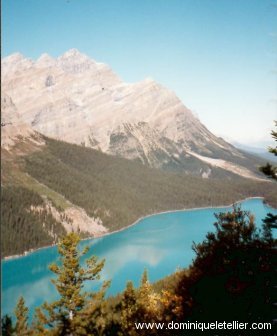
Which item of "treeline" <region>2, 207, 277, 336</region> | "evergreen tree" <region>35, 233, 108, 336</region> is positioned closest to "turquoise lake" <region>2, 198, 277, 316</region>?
"evergreen tree" <region>35, 233, 108, 336</region>

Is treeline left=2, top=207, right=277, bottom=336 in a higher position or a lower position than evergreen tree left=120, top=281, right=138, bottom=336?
higher

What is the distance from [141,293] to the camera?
183ft

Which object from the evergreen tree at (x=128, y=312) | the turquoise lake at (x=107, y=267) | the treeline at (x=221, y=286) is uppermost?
the treeline at (x=221, y=286)

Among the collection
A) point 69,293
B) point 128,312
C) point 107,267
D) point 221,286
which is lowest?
point 107,267

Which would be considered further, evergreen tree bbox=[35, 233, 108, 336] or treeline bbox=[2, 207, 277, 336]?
evergreen tree bbox=[35, 233, 108, 336]

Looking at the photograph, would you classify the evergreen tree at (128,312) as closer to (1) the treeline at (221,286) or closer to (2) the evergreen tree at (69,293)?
(1) the treeline at (221,286)

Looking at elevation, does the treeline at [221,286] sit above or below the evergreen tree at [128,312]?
above

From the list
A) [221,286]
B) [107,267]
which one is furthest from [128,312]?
[107,267]

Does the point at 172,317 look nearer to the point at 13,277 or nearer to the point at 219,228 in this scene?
the point at 219,228

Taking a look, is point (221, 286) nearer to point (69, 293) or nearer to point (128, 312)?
point (69, 293)

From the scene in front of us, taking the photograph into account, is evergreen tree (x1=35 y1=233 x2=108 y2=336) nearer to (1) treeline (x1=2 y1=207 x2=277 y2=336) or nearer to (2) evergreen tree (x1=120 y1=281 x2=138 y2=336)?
(1) treeline (x1=2 y1=207 x2=277 y2=336)

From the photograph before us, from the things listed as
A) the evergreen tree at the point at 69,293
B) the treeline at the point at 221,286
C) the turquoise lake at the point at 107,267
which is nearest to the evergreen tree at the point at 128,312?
the treeline at the point at 221,286

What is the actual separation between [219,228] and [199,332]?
12935mm

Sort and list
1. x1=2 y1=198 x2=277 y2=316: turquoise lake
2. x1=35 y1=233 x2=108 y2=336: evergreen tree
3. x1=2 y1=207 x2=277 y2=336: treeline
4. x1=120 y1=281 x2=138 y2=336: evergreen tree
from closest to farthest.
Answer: x1=2 y1=207 x2=277 y2=336: treeline
x1=120 y1=281 x2=138 y2=336: evergreen tree
x1=35 y1=233 x2=108 y2=336: evergreen tree
x1=2 y1=198 x2=277 y2=316: turquoise lake
